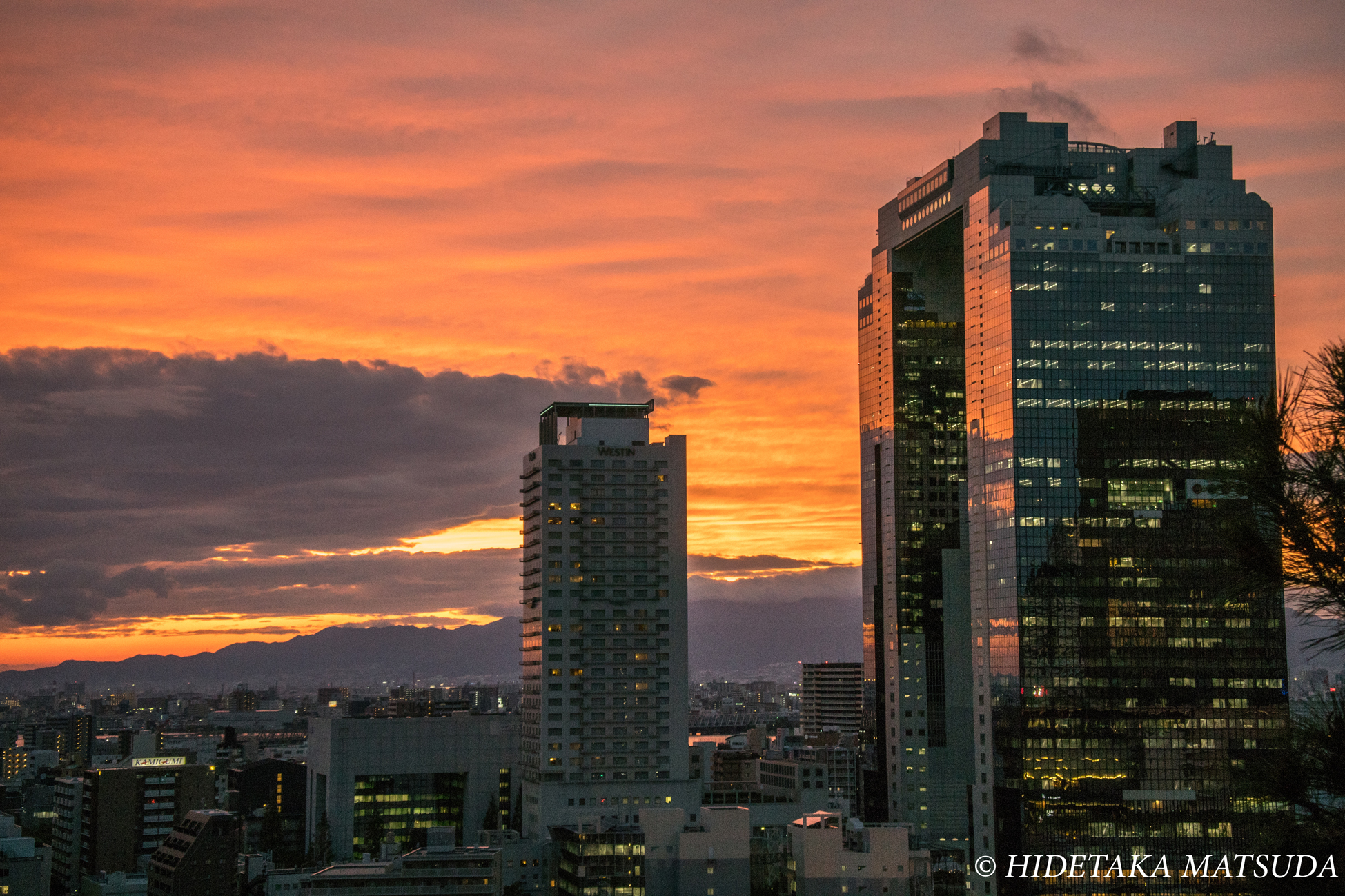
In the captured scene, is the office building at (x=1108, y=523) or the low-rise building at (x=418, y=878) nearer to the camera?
the low-rise building at (x=418, y=878)

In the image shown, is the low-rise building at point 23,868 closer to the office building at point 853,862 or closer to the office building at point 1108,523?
the office building at point 853,862

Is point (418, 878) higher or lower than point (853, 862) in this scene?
lower

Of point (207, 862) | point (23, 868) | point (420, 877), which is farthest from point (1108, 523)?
point (23, 868)

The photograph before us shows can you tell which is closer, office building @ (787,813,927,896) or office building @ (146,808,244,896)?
office building @ (787,813,927,896)

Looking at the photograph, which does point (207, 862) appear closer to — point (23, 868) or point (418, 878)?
point (23, 868)

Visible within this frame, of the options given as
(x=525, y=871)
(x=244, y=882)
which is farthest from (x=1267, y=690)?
(x=244, y=882)

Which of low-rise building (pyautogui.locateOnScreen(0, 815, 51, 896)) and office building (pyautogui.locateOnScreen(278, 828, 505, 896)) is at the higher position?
office building (pyautogui.locateOnScreen(278, 828, 505, 896))

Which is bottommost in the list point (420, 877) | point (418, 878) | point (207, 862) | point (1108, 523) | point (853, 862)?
point (207, 862)

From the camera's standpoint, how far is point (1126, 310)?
605ft

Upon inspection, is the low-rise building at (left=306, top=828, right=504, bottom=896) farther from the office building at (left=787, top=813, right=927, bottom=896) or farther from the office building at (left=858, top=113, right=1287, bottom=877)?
the office building at (left=858, top=113, right=1287, bottom=877)

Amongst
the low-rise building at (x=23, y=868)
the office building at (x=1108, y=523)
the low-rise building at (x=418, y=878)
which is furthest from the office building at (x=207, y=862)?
the office building at (x=1108, y=523)

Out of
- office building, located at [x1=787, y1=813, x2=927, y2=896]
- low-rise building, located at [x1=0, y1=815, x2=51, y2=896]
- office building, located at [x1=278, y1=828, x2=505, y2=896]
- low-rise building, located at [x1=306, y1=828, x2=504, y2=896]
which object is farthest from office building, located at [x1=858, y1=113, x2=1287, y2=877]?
low-rise building, located at [x1=0, y1=815, x2=51, y2=896]

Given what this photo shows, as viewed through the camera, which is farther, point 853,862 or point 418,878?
point 853,862

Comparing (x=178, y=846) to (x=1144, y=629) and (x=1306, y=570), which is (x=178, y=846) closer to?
(x=1144, y=629)
